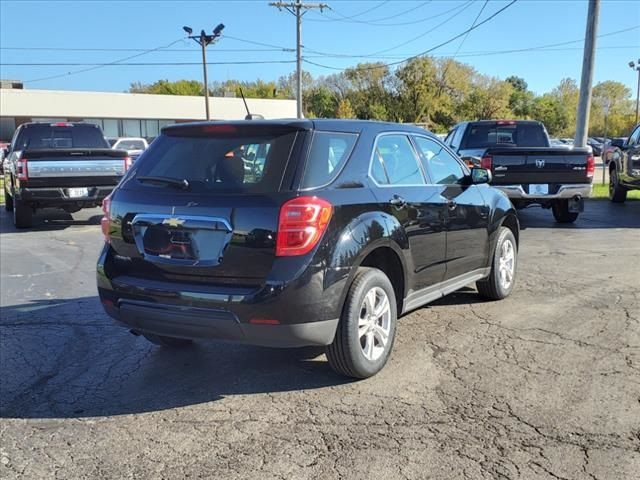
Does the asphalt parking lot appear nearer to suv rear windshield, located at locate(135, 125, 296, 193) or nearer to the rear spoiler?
suv rear windshield, located at locate(135, 125, 296, 193)

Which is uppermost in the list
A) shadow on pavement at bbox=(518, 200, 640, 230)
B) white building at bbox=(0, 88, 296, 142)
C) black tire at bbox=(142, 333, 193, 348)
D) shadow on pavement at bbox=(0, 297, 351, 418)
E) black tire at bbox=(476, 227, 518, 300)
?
white building at bbox=(0, 88, 296, 142)

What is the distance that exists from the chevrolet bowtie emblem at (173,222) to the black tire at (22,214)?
8.85 meters

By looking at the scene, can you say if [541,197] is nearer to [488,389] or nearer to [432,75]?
[488,389]

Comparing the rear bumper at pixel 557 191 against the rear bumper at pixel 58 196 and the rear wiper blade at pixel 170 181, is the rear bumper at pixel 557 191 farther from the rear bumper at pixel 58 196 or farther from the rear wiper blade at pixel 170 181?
the rear wiper blade at pixel 170 181

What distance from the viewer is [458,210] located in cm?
540

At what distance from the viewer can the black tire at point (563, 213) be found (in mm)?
11508

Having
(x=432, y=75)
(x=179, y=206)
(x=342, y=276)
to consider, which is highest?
(x=432, y=75)

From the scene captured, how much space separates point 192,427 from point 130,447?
1.23 feet

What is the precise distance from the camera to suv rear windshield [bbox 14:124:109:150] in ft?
43.8

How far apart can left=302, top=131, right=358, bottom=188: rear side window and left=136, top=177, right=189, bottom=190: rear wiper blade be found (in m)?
0.80

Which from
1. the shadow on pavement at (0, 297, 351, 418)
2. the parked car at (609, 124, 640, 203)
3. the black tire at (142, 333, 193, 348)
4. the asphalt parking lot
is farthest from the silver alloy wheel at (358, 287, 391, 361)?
the parked car at (609, 124, 640, 203)

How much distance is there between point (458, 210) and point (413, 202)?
78 cm

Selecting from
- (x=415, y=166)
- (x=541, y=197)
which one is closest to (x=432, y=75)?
(x=541, y=197)

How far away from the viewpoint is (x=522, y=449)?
10.9ft
